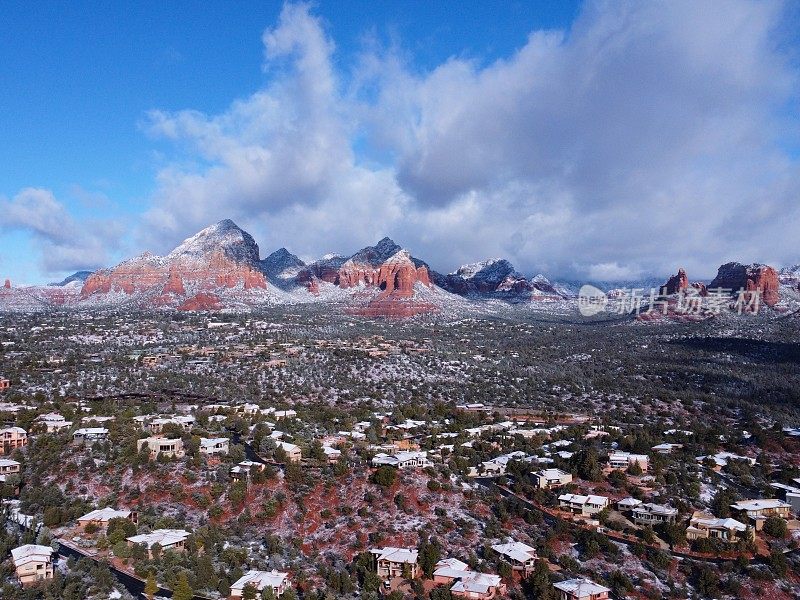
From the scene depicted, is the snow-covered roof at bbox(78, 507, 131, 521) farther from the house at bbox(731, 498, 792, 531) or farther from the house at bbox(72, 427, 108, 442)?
the house at bbox(731, 498, 792, 531)

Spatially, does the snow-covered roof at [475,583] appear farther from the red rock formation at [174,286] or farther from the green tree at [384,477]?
the red rock formation at [174,286]

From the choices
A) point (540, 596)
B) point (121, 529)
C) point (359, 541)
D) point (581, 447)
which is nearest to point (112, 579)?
point (121, 529)

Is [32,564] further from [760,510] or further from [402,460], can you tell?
[760,510]

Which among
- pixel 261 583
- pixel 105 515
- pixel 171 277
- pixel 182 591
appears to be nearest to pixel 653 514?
pixel 261 583

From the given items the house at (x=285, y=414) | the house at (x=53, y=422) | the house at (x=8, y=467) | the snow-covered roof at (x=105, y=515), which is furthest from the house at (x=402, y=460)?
the house at (x=53, y=422)

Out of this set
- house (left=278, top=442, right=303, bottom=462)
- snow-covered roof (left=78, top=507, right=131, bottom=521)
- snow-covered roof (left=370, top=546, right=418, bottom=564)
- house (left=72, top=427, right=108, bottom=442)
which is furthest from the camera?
house (left=72, top=427, right=108, bottom=442)

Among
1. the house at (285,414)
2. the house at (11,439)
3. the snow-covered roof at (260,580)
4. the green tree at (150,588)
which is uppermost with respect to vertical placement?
the house at (285,414)

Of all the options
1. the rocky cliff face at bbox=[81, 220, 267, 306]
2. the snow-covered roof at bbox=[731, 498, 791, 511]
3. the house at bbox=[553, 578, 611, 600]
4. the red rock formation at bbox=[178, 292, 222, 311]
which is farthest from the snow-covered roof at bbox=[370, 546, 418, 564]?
the rocky cliff face at bbox=[81, 220, 267, 306]

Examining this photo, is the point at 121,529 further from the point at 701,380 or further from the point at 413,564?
the point at 701,380
